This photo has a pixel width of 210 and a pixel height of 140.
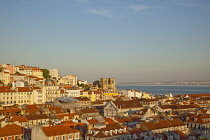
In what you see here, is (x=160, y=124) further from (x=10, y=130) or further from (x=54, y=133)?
(x=10, y=130)

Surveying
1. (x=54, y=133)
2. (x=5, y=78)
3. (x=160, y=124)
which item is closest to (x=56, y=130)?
(x=54, y=133)

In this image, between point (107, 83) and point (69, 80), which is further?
point (107, 83)

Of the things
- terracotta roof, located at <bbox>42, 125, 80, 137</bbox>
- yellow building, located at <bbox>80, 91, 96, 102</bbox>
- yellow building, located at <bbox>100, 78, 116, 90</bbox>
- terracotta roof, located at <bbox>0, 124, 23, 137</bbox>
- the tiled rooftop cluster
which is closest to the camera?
terracotta roof, located at <bbox>42, 125, 80, 137</bbox>

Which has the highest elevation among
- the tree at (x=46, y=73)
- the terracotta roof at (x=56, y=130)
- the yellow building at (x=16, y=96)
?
the tree at (x=46, y=73)

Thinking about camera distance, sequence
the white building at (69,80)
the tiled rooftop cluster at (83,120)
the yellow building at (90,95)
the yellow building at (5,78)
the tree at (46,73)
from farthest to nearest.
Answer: the tree at (46,73), the white building at (69,80), the yellow building at (90,95), the yellow building at (5,78), the tiled rooftop cluster at (83,120)

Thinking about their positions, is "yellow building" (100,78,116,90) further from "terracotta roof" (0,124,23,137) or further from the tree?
"terracotta roof" (0,124,23,137)

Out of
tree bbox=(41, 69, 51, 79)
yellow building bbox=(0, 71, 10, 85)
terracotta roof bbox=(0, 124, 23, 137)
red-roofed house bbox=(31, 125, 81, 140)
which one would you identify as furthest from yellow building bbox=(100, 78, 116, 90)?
red-roofed house bbox=(31, 125, 81, 140)

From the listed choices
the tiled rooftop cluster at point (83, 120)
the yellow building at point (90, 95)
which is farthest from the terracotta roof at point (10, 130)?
the yellow building at point (90, 95)

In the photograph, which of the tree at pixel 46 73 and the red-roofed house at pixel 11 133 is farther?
the tree at pixel 46 73

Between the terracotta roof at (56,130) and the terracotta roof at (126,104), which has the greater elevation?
the terracotta roof at (56,130)

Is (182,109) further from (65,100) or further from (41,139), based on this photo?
(41,139)

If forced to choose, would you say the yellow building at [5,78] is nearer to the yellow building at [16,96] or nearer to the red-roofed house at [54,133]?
the yellow building at [16,96]

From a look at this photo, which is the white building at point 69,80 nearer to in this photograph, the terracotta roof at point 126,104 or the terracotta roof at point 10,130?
the terracotta roof at point 126,104

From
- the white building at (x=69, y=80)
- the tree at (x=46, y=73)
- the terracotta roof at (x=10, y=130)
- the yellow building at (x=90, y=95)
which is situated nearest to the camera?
the terracotta roof at (x=10, y=130)
